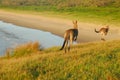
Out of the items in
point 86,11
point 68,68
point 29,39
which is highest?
point 68,68

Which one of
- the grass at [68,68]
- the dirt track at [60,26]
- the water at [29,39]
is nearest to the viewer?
the grass at [68,68]

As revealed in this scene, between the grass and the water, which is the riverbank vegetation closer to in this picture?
the water

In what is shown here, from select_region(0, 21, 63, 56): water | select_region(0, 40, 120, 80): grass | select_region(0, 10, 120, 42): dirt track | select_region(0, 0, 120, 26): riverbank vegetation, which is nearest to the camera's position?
select_region(0, 40, 120, 80): grass

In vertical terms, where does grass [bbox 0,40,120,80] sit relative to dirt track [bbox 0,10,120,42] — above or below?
above

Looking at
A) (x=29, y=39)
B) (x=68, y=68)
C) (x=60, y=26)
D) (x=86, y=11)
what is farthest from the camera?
(x=86, y=11)

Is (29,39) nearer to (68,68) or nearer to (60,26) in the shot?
(60,26)

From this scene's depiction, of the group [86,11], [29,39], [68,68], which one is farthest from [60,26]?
[68,68]

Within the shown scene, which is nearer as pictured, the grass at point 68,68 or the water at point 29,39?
the grass at point 68,68

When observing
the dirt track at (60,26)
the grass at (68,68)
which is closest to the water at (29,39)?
the dirt track at (60,26)

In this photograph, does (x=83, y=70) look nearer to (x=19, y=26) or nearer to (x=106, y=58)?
(x=106, y=58)

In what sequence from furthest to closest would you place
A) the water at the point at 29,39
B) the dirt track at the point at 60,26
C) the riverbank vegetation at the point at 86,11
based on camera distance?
1. the riverbank vegetation at the point at 86,11
2. the dirt track at the point at 60,26
3. the water at the point at 29,39

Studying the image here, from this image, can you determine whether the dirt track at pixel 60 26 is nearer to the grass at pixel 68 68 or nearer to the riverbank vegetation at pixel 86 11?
the riverbank vegetation at pixel 86 11

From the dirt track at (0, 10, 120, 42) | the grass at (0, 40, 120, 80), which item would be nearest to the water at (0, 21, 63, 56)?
the dirt track at (0, 10, 120, 42)

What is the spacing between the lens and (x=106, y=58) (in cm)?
1248
